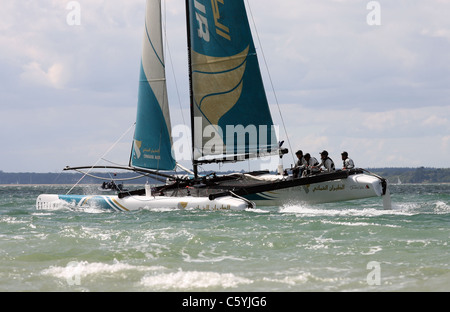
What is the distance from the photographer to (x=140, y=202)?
22594 millimetres

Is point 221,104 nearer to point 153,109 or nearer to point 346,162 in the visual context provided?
point 153,109

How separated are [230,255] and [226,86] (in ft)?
40.4

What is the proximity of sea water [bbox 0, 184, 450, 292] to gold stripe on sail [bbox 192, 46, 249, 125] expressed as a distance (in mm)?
6137

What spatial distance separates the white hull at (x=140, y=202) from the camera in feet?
67.2

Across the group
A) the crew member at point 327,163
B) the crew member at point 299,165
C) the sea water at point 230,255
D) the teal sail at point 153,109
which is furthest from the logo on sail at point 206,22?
the sea water at point 230,255

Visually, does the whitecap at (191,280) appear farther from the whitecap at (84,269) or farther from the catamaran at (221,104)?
the catamaran at (221,104)

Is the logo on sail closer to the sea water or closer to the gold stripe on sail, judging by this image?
the gold stripe on sail

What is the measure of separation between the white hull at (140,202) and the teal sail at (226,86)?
2699 mm

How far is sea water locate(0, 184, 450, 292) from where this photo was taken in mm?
9445

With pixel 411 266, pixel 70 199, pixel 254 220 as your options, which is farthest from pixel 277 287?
pixel 70 199

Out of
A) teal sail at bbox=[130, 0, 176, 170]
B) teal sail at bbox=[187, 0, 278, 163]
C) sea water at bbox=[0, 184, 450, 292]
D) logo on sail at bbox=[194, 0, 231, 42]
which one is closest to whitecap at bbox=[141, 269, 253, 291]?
sea water at bbox=[0, 184, 450, 292]

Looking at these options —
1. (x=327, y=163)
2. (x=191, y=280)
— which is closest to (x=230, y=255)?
(x=191, y=280)

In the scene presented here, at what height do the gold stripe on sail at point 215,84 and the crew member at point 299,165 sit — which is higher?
the gold stripe on sail at point 215,84
